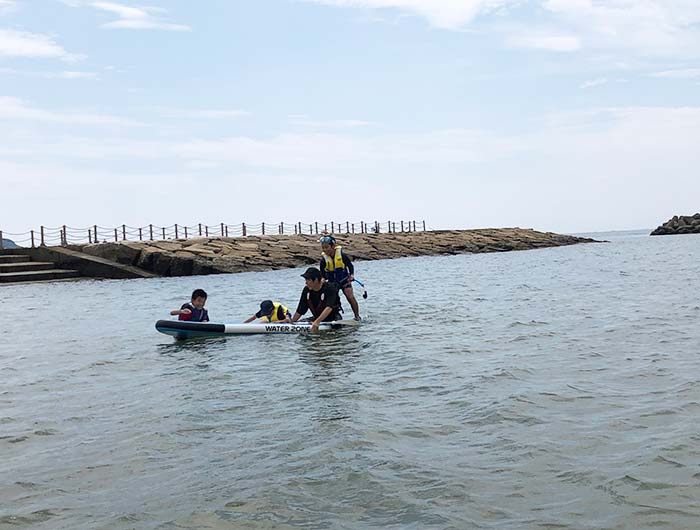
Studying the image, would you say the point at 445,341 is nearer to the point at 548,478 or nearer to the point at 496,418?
the point at 496,418

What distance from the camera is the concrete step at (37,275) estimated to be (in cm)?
3812

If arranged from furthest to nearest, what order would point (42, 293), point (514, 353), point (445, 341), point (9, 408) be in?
point (42, 293) → point (445, 341) → point (514, 353) → point (9, 408)

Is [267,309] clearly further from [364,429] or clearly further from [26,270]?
[26,270]

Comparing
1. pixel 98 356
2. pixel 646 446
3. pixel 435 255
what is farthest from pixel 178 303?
pixel 435 255

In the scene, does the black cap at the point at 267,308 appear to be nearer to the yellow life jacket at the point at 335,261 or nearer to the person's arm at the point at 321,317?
the person's arm at the point at 321,317

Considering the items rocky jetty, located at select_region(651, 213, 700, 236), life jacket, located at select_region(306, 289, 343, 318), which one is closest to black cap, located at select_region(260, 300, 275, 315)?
life jacket, located at select_region(306, 289, 343, 318)

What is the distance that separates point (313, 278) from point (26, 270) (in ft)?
105

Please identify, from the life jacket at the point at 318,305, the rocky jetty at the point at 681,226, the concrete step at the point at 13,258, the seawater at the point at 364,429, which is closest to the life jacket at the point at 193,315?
the seawater at the point at 364,429

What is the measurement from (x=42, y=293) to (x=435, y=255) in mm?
36621

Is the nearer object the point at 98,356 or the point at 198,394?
the point at 198,394

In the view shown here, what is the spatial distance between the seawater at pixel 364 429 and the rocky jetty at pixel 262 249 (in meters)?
26.6

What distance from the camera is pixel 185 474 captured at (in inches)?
216

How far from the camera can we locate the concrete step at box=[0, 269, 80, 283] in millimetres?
38125

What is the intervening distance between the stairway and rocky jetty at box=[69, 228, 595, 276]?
2.25 m
